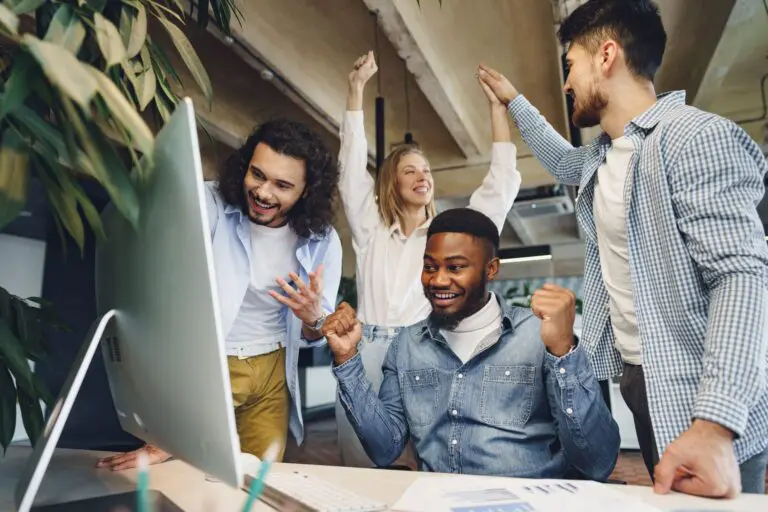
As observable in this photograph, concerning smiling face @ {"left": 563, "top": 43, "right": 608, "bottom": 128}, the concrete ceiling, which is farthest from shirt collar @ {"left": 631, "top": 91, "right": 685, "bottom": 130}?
the concrete ceiling

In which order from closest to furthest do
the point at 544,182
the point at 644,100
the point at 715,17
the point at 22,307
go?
the point at 22,307
the point at 644,100
the point at 715,17
the point at 544,182

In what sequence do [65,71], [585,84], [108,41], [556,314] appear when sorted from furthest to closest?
[585,84]
[556,314]
[108,41]
[65,71]

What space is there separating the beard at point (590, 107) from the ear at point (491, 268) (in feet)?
1.28

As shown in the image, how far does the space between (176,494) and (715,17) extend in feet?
12.9

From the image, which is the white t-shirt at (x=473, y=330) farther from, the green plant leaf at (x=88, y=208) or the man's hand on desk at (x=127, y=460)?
the green plant leaf at (x=88, y=208)

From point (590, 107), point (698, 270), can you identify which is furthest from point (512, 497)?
point (590, 107)

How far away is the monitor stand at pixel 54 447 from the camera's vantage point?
0.58 metres

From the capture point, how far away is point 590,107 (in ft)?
3.99

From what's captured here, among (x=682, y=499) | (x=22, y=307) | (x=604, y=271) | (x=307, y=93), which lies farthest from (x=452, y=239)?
(x=307, y=93)

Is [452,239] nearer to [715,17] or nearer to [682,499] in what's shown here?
[682,499]

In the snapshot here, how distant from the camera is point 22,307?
0.91 metres

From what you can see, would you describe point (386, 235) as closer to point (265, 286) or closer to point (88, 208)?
point (265, 286)

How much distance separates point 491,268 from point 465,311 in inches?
5.4

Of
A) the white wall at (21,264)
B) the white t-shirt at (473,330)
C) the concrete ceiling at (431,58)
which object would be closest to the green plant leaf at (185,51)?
the white t-shirt at (473,330)
